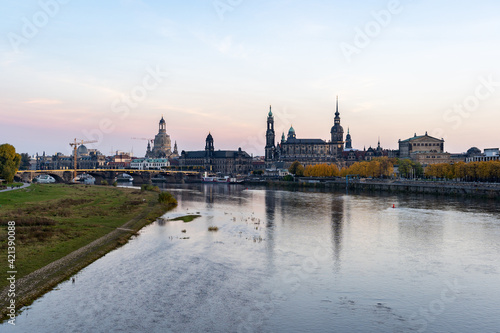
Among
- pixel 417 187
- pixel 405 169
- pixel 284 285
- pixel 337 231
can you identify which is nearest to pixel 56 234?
pixel 284 285

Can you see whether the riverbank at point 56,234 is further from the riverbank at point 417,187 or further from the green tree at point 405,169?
the green tree at point 405,169

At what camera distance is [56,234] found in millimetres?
41688

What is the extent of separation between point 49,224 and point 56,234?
5784 mm

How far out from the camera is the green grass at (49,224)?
3366 centimetres

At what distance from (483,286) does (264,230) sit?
2895cm

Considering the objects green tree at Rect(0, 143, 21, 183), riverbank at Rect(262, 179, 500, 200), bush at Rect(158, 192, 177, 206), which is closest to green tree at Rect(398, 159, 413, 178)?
riverbank at Rect(262, 179, 500, 200)

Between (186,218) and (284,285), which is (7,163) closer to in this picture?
(186,218)

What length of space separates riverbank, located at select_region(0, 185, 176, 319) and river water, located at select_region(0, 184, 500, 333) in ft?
4.13

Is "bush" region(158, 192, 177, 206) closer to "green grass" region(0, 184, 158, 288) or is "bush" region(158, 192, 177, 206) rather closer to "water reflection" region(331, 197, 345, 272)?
"green grass" region(0, 184, 158, 288)

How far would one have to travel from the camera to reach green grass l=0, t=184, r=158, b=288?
1325 inches

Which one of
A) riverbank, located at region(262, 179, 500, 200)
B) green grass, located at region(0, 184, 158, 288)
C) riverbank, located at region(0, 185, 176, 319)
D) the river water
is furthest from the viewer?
riverbank, located at region(262, 179, 500, 200)

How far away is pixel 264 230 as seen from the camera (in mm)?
55594

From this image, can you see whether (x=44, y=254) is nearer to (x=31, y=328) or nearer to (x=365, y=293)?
(x=31, y=328)

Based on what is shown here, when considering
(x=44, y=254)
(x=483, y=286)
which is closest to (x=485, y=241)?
(x=483, y=286)
